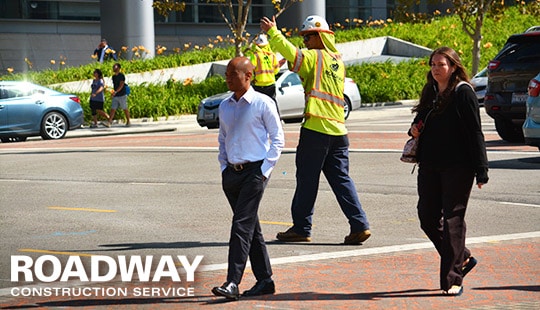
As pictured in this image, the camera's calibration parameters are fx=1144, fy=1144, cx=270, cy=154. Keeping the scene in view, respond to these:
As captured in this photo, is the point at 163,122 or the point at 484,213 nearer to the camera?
the point at 484,213

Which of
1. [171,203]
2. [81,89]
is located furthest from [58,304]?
[81,89]

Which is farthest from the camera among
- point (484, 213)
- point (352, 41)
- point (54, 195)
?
point (352, 41)

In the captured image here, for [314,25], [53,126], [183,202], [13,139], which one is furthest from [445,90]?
[13,139]

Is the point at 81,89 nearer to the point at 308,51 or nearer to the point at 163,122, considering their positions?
the point at 163,122

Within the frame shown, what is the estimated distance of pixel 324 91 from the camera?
403 inches

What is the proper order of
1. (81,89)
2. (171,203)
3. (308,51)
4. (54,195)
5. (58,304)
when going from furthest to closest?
(81,89) < (54,195) < (171,203) < (308,51) < (58,304)

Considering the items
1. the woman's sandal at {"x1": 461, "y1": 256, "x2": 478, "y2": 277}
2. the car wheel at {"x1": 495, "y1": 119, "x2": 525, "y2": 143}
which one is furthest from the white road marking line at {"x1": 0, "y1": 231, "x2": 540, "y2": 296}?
the car wheel at {"x1": 495, "y1": 119, "x2": 525, "y2": 143}

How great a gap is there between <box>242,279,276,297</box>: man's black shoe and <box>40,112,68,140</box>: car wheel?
19.8 meters

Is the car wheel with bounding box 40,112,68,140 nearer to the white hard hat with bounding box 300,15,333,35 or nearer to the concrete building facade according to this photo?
the concrete building facade

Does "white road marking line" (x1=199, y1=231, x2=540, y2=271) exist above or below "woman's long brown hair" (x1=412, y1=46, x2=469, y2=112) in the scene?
below

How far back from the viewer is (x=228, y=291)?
7.69m

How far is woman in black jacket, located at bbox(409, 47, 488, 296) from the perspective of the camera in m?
8.00

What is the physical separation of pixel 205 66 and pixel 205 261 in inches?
1185

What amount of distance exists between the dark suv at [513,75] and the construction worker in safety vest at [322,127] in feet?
31.6
